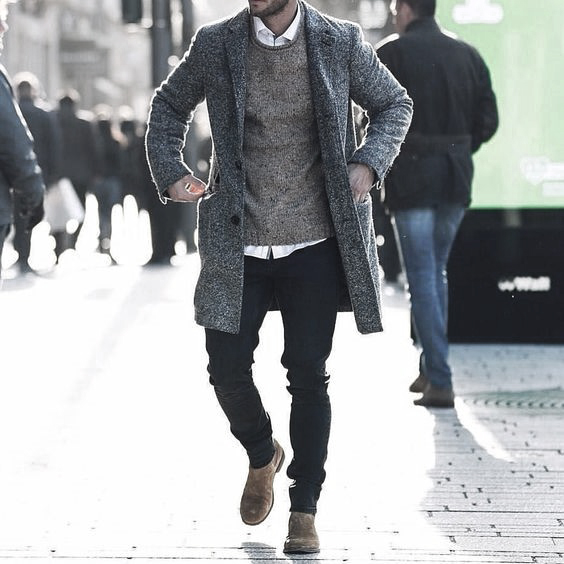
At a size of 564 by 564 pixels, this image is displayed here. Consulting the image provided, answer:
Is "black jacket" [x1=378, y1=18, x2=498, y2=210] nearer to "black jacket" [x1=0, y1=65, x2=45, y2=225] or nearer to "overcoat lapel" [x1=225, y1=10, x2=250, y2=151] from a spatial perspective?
"black jacket" [x1=0, y1=65, x2=45, y2=225]

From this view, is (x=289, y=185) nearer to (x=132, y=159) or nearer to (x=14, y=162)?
(x=14, y=162)

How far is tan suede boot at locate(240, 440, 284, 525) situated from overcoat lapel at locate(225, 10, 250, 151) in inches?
43.8

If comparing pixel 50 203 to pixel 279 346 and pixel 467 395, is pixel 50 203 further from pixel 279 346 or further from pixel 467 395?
pixel 467 395

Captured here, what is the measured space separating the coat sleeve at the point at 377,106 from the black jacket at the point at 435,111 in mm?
2526

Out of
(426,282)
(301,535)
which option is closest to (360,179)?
(301,535)

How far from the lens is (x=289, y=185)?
4.69 metres

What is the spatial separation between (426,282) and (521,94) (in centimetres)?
229

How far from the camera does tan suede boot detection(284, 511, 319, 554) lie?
4.75 m

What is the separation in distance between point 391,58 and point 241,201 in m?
3.00

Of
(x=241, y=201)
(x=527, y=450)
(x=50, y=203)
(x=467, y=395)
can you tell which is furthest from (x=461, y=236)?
(x=50, y=203)

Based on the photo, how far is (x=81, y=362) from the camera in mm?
9086

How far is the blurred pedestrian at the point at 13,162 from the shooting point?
18.6 feet

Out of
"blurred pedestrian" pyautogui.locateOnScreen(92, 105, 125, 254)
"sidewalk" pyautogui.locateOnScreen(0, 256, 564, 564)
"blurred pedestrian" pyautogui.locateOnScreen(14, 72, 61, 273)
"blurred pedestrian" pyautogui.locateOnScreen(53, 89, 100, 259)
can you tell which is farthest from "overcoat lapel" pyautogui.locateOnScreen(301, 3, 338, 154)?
"blurred pedestrian" pyautogui.locateOnScreen(92, 105, 125, 254)

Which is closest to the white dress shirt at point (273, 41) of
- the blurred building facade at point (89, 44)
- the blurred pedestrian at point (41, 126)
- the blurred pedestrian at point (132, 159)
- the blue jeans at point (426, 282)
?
the blue jeans at point (426, 282)
